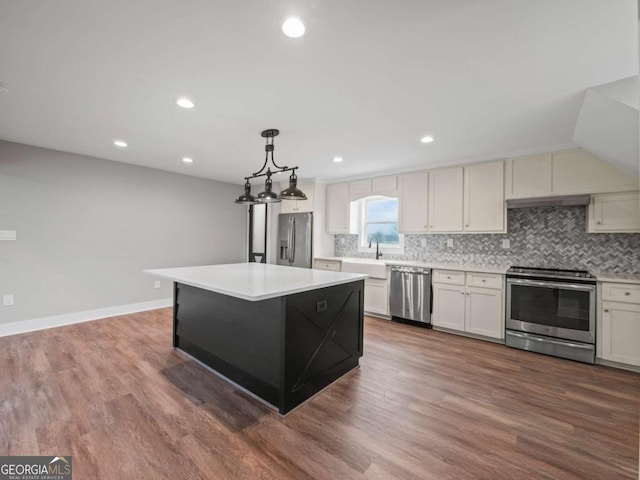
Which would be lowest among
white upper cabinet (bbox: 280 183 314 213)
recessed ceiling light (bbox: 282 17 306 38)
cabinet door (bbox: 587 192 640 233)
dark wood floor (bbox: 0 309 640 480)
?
dark wood floor (bbox: 0 309 640 480)

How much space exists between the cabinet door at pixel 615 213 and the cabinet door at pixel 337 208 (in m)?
3.21

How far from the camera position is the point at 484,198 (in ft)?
12.2

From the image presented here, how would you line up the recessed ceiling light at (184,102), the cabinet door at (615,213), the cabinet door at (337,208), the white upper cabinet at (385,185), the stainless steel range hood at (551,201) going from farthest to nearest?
the cabinet door at (337,208), the white upper cabinet at (385,185), the stainless steel range hood at (551,201), the cabinet door at (615,213), the recessed ceiling light at (184,102)

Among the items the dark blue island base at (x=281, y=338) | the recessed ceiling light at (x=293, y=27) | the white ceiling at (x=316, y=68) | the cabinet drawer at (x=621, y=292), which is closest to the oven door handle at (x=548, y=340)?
the cabinet drawer at (x=621, y=292)

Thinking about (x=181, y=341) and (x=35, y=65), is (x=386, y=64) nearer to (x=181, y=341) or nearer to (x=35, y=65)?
(x=35, y=65)

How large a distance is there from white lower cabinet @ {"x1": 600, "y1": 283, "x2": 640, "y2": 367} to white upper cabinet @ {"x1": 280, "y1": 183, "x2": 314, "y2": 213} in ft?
13.3

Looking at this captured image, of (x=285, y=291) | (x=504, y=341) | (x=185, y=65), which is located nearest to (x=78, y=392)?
(x=285, y=291)

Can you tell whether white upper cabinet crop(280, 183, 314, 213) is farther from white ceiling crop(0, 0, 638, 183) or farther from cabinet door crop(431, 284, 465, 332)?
cabinet door crop(431, 284, 465, 332)

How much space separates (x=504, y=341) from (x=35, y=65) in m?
5.05

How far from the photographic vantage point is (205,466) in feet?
5.05

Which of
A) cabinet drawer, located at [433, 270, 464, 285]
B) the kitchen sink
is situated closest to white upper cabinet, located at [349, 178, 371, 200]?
the kitchen sink

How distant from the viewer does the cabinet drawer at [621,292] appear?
2.70 meters

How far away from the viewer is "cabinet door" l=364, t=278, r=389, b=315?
4.32m

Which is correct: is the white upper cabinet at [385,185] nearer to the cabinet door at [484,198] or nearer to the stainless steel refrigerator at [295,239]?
the cabinet door at [484,198]
